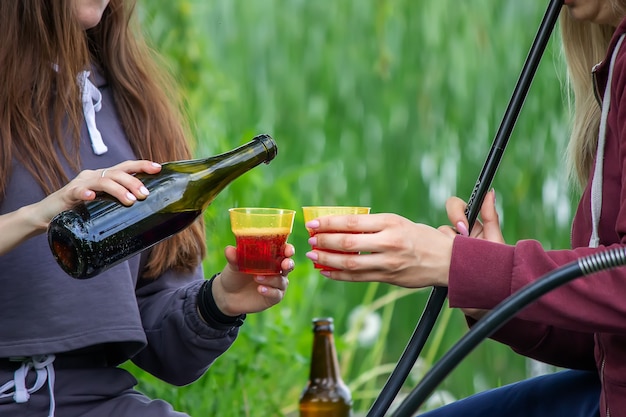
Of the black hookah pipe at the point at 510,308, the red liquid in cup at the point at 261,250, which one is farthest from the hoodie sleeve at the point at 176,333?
the black hookah pipe at the point at 510,308

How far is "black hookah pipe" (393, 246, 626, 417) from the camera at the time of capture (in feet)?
3.45

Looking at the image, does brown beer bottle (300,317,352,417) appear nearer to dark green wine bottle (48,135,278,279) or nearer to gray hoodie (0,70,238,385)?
gray hoodie (0,70,238,385)

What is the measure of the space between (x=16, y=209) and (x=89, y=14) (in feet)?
1.28

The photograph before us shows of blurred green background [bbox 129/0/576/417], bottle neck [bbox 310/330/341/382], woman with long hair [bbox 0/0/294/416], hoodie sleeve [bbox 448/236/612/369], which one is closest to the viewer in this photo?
hoodie sleeve [bbox 448/236/612/369]

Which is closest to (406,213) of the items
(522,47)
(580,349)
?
(522,47)

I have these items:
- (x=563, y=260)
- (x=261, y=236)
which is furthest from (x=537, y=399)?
(x=261, y=236)

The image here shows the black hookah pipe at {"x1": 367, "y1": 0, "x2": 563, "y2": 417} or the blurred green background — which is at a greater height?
the blurred green background

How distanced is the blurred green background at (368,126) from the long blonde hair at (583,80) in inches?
41.8

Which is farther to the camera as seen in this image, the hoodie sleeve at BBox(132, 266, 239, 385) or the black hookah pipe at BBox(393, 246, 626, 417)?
the hoodie sleeve at BBox(132, 266, 239, 385)

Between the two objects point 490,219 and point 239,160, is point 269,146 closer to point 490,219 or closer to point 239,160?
point 239,160

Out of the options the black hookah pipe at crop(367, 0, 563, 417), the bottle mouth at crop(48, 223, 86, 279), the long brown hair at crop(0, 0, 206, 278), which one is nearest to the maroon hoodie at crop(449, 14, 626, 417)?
→ the black hookah pipe at crop(367, 0, 563, 417)

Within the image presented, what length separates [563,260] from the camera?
1.32 m

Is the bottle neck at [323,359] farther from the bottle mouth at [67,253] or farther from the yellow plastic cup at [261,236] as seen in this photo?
the bottle mouth at [67,253]

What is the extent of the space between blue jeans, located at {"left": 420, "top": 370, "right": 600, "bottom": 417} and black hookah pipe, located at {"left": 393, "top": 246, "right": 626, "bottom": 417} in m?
0.67
